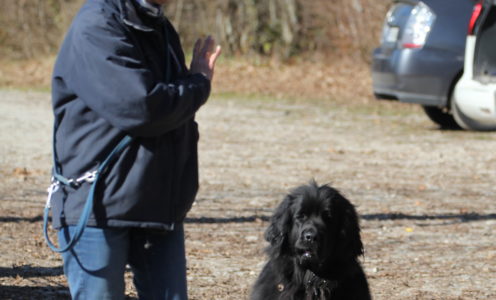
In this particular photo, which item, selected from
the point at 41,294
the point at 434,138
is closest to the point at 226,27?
the point at 434,138

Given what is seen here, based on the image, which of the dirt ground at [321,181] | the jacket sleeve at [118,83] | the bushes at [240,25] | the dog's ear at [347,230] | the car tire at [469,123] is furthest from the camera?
the bushes at [240,25]

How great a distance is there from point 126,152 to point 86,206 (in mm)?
254

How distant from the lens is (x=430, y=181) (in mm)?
10156

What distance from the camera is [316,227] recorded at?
15.0ft

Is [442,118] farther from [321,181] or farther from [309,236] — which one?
[309,236]

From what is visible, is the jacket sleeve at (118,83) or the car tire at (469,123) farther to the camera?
the car tire at (469,123)

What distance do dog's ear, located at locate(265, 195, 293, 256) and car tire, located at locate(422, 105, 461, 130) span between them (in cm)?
985

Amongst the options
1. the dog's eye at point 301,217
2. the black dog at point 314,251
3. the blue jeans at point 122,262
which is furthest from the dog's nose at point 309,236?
the blue jeans at point 122,262

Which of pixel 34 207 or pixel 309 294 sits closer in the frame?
A: pixel 309 294

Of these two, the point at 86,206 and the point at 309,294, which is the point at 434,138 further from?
the point at 86,206

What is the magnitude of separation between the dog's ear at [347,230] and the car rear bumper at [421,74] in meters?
8.46

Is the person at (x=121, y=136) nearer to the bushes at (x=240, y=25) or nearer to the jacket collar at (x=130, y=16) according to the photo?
the jacket collar at (x=130, y=16)

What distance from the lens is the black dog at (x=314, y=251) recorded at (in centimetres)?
459

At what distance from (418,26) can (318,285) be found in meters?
9.20
